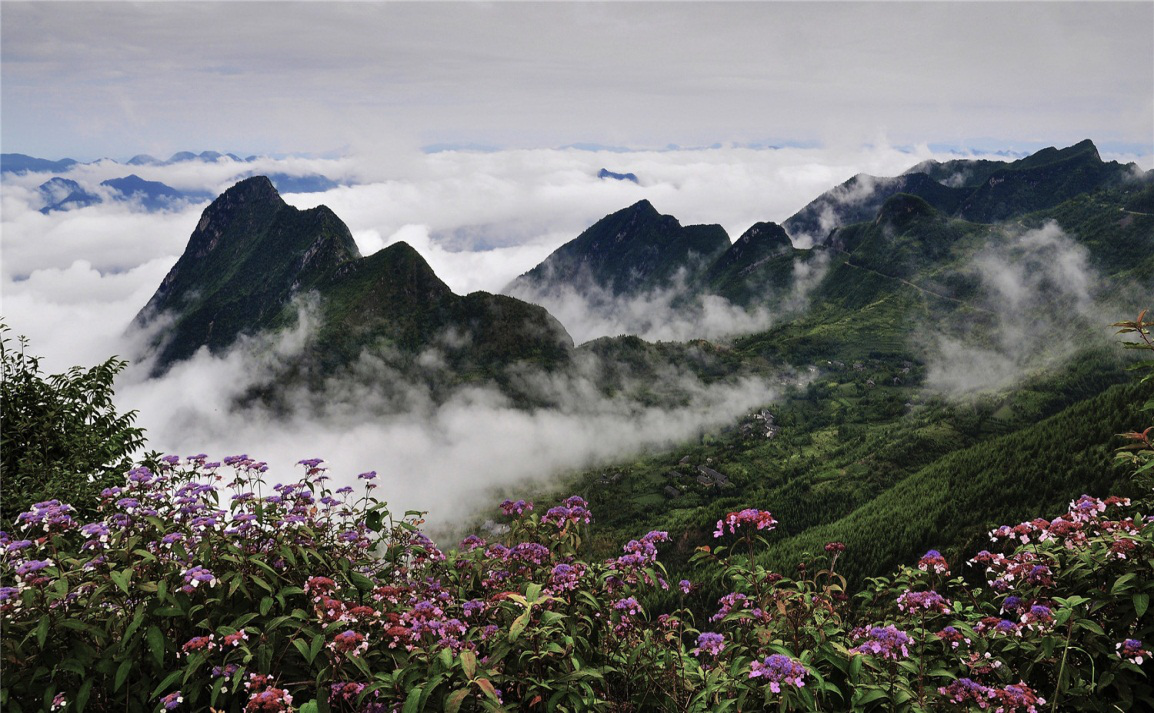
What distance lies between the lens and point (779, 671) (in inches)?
240

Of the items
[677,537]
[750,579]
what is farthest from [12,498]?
[677,537]

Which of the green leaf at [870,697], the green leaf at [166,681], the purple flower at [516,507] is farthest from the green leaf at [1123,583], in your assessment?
the green leaf at [166,681]

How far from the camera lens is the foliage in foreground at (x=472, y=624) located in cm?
589

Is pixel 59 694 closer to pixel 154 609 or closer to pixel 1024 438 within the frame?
pixel 154 609

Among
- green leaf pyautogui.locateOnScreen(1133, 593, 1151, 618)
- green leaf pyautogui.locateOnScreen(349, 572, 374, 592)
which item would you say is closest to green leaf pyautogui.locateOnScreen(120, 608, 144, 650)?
green leaf pyautogui.locateOnScreen(349, 572, 374, 592)

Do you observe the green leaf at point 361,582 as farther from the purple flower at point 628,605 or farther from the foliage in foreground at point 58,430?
the foliage in foreground at point 58,430

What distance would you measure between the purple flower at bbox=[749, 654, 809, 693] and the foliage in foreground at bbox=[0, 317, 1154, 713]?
33 millimetres

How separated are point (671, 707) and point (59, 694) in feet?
20.6

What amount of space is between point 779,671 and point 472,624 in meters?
3.60

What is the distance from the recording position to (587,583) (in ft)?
25.8

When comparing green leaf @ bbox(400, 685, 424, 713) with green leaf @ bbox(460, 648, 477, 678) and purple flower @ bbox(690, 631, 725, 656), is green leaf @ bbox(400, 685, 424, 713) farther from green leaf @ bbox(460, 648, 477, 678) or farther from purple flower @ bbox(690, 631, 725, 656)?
purple flower @ bbox(690, 631, 725, 656)

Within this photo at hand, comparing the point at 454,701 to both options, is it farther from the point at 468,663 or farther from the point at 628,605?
the point at 628,605

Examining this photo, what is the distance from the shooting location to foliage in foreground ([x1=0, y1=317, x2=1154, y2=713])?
589cm

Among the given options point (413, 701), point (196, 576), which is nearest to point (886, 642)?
point (413, 701)
